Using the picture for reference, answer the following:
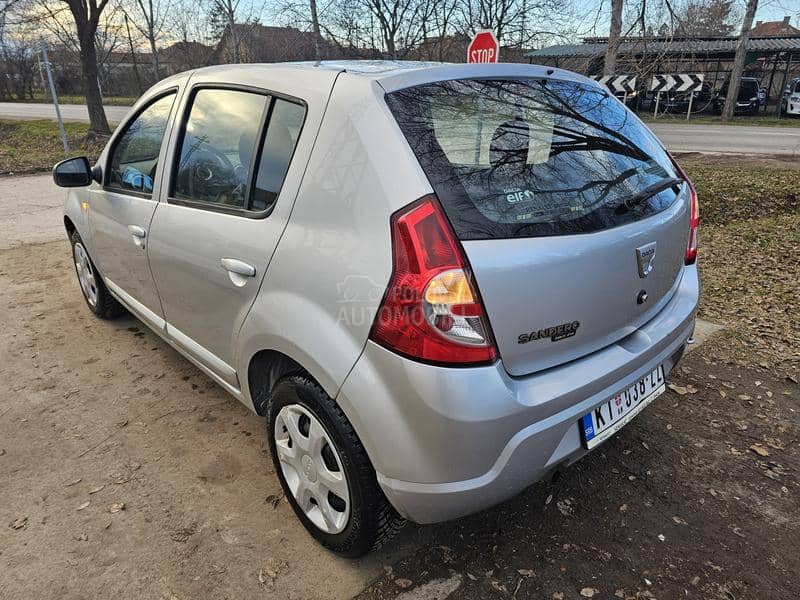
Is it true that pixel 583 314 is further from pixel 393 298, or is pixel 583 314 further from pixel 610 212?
pixel 393 298

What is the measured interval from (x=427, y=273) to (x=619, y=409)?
96 centimetres

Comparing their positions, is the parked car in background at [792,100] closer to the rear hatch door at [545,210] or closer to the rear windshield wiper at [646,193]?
the rear windshield wiper at [646,193]

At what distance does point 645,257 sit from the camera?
1.96m

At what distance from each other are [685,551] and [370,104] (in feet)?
6.55

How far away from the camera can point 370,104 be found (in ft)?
5.73

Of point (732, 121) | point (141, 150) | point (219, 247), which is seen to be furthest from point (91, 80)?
point (732, 121)

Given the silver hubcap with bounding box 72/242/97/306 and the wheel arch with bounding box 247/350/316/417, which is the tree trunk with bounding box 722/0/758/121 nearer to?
the silver hubcap with bounding box 72/242/97/306

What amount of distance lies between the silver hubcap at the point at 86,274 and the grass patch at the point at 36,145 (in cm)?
948

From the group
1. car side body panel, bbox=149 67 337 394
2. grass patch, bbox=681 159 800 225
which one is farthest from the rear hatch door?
grass patch, bbox=681 159 800 225

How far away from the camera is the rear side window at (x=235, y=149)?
204 centimetres

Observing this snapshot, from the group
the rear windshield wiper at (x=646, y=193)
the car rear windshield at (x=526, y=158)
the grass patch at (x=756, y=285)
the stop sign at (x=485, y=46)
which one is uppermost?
the stop sign at (x=485, y=46)

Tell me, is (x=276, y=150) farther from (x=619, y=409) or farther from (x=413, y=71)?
(x=619, y=409)

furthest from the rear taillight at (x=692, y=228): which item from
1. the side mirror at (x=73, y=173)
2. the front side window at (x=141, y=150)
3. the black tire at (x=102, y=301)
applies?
the black tire at (x=102, y=301)

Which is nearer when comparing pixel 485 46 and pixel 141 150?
pixel 141 150
